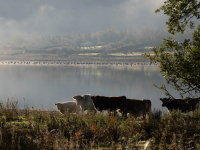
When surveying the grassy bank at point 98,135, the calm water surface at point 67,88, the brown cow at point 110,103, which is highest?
the brown cow at point 110,103

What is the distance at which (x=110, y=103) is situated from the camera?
12.3 meters

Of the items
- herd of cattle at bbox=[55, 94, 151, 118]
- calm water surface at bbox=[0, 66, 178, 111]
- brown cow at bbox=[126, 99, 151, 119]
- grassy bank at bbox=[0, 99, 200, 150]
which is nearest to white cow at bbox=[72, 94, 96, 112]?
herd of cattle at bbox=[55, 94, 151, 118]

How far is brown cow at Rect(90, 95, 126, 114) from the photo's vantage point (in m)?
12.1

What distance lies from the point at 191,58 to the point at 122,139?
15.3 ft

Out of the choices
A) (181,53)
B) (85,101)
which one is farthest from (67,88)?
(181,53)

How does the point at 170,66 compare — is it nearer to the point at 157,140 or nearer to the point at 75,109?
the point at 157,140

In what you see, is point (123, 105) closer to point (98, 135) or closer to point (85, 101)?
point (85, 101)

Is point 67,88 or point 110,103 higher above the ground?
point 110,103

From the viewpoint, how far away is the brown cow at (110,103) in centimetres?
1212

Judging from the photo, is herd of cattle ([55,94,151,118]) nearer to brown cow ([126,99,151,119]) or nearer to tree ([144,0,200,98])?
brown cow ([126,99,151,119])

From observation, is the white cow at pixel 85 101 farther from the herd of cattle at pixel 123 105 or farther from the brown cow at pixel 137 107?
the brown cow at pixel 137 107

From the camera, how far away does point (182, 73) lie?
9.66 metres

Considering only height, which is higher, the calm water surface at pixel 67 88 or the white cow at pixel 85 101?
the white cow at pixel 85 101

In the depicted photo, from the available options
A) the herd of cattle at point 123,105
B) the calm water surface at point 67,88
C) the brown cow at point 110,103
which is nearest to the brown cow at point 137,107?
the herd of cattle at point 123,105
